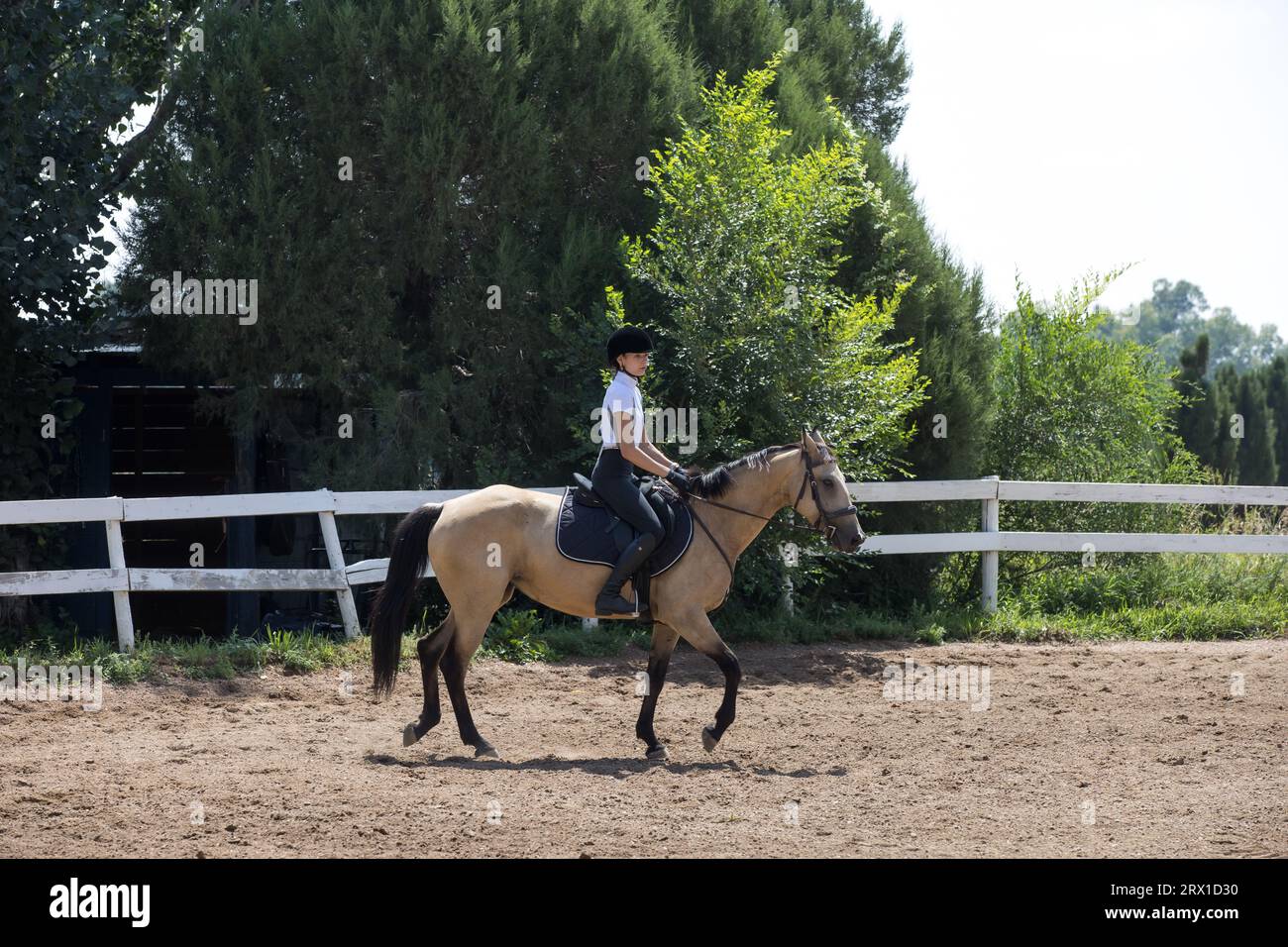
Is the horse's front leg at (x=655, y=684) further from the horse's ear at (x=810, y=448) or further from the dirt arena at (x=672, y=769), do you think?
the horse's ear at (x=810, y=448)

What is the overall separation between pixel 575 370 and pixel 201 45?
5025 mm

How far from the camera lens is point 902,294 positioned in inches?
559

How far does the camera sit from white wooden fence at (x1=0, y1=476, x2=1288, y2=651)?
33.9 ft

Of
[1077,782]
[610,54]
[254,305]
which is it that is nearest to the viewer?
[1077,782]

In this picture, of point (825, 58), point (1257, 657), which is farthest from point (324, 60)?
point (1257, 657)

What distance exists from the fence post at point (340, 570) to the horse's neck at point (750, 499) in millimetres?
4060

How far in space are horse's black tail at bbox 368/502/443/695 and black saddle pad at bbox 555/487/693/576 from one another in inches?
32.9

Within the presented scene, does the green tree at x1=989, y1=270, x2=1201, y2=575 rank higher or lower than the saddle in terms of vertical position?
higher

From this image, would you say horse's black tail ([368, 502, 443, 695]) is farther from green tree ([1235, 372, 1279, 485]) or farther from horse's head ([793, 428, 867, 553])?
green tree ([1235, 372, 1279, 485])

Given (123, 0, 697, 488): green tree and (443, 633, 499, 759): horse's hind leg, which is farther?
(123, 0, 697, 488): green tree

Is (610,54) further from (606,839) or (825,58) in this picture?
(606,839)

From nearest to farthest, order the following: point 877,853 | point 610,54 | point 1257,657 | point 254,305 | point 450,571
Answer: point 877,853 → point 450,571 → point 1257,657 → point 254,305 → point 610,54

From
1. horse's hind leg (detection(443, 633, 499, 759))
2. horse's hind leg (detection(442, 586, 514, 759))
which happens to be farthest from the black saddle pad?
horse's hind leg (detection(443, 633, 499, 759))

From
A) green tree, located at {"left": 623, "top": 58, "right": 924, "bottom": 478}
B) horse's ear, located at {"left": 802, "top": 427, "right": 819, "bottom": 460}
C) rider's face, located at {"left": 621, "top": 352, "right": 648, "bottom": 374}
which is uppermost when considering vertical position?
green tree, located at {"left": 623, "top": 58, "right": 924, "bottom": 478}
